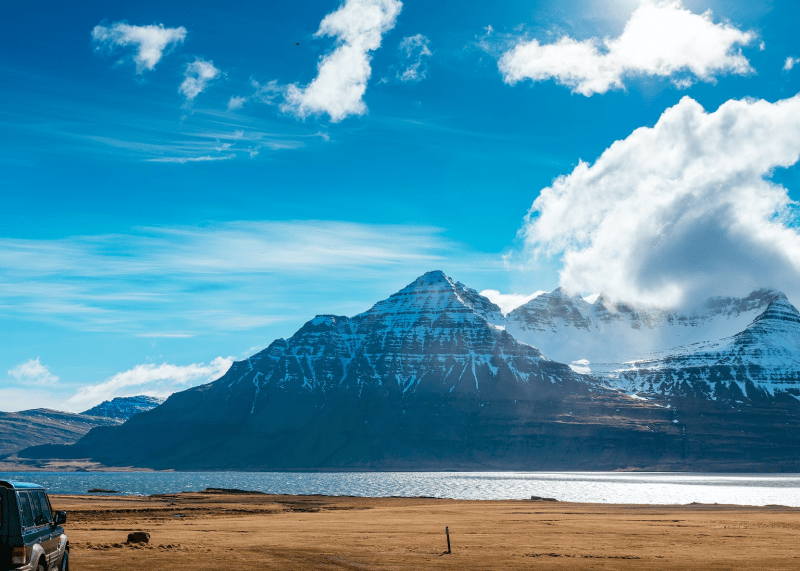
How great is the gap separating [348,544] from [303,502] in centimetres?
7012

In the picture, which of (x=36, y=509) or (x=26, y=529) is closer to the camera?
(x=26, y=529)

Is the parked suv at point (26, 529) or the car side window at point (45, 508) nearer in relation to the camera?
the parked suv at point (26, 529)

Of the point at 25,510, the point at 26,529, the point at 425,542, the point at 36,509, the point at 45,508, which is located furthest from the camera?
the point at 425,542

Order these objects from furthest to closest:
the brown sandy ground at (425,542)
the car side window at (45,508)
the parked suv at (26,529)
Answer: the brown sandy ground at (425,542) < the car side window at (45,508) < the parked suv at (26,529)

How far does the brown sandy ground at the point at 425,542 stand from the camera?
41094 millimetres

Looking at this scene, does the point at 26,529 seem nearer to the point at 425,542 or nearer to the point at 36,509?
the point at 36,509

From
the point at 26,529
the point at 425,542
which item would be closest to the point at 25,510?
the point at 26,529

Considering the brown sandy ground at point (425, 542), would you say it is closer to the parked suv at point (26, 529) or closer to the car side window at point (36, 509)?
the parked suv at point (26, 529)

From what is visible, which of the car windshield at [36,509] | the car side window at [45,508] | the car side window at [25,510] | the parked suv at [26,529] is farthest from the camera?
the car side window at [45,508]

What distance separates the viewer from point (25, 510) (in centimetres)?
2300

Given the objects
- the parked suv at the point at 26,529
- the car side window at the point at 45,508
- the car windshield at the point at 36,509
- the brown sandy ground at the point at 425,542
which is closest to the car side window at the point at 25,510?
the parked suv at the point at 26,529

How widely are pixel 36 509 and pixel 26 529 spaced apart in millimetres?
1990

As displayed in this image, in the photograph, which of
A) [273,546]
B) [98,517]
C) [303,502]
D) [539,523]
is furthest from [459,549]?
[303,502]

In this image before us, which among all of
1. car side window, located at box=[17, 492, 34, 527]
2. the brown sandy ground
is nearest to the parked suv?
car side window, located at box=[17, 492, 34, 527]
